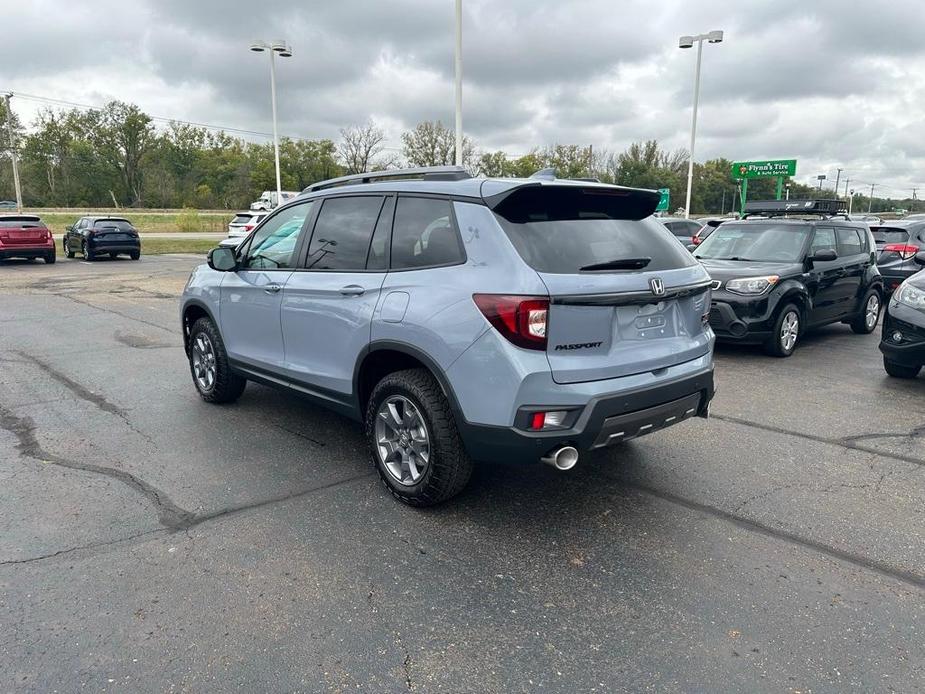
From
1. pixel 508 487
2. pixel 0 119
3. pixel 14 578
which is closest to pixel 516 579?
pixel 508 487

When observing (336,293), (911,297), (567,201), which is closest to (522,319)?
(567,201)

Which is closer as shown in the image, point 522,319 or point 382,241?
point 522,319

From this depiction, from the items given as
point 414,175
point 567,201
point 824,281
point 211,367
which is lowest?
point 211,367

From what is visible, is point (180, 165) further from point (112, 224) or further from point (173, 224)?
point (112, 224)

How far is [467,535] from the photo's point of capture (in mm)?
3480

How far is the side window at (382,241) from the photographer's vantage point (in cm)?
390

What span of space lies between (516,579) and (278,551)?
1198 millimetres

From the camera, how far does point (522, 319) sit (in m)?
3.11

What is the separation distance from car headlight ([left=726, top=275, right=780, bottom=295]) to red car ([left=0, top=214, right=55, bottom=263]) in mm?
21653

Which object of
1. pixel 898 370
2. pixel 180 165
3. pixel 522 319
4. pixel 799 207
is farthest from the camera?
pixel 180 165

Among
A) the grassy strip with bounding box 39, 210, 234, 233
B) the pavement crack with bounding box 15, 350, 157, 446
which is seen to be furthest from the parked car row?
the grassy strip with bounding box 39, 210, 234, 233

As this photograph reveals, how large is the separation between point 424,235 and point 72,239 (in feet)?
83.0

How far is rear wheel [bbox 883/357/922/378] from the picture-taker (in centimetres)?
691

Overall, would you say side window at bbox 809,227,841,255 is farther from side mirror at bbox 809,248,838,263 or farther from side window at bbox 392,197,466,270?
side window at bbox 392,197,466,270
